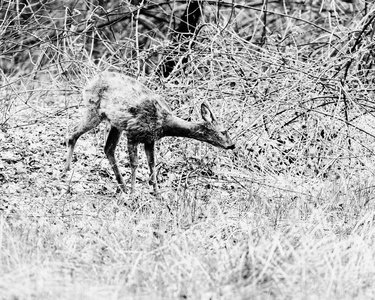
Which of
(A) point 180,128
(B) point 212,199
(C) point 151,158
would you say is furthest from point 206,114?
(B) point 212,199

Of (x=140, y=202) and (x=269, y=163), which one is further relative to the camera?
(x=269, y=163)

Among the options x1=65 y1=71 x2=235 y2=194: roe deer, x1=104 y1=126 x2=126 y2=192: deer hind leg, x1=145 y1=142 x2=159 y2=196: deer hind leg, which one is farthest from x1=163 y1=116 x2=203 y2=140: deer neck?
x1=104 y1=126 x2=126 y2=192: deer hind leg

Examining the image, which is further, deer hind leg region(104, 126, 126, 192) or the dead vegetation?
deer hind leg region(104, 126, 126, 192)

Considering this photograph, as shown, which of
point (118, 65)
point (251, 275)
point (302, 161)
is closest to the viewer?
point (251, 275)

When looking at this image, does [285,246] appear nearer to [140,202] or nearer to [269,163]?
[140,202]

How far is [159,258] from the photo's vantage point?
4738 mm

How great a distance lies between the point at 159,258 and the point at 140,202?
1.26 m

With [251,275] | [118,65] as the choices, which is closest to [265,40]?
[118,65]

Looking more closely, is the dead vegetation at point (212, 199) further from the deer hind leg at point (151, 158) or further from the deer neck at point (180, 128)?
the deer neck at point (180, 128)

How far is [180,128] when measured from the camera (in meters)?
6.02

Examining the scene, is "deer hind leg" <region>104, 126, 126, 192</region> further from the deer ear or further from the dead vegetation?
the deer ear

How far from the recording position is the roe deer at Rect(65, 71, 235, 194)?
5.80 m

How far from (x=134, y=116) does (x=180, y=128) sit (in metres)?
0.43

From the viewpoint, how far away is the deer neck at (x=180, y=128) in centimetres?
597
